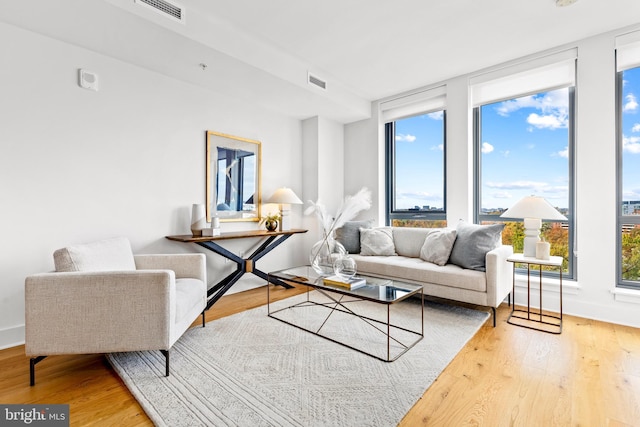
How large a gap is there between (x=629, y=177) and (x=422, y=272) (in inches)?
79.9

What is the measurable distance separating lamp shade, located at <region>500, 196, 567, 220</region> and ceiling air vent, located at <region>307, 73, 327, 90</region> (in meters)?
2.40

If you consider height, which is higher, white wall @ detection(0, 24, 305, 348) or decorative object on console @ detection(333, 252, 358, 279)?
white wall @ detection(0, 24, 305, 348)

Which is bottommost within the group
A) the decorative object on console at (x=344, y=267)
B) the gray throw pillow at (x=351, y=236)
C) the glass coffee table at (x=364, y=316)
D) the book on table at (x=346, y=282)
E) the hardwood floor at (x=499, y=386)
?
the hardwood floor at (x=499, y=386)

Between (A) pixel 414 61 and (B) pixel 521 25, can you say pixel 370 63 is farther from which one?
(B) pixel 521 25

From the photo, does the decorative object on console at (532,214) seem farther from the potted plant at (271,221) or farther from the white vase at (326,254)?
the potted plant at (271,221)

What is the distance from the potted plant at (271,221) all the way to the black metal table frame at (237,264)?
5.0 inches

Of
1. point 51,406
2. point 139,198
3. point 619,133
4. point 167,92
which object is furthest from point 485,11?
point 51,406

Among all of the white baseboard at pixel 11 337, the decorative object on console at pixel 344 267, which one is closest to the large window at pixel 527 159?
the decorative object on console at pixel 344 267

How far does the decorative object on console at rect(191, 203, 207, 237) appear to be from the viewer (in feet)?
10.2

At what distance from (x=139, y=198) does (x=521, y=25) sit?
380 cm

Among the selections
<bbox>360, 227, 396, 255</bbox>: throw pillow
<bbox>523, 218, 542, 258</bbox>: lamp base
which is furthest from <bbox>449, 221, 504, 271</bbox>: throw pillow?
<bbox>360, 227, 396, 255</bbox>: throw pillow

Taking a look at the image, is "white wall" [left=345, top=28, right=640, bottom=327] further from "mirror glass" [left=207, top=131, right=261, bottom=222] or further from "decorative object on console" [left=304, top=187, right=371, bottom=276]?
"mirror glass" [left=207, top=131, right=261, bottom=222]

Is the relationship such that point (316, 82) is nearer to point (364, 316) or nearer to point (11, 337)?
point (364, 316)

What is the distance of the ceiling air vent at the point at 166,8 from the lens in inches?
87.1
